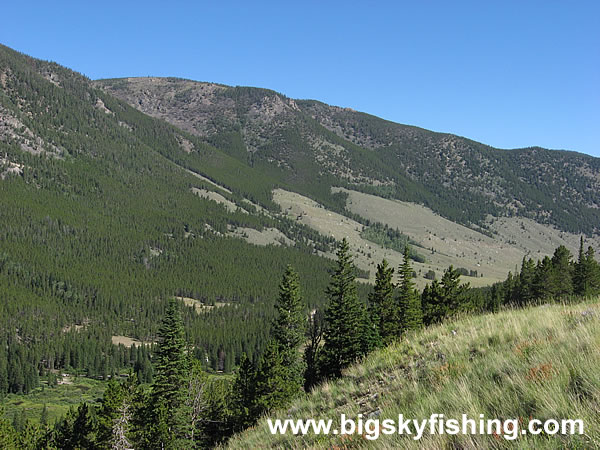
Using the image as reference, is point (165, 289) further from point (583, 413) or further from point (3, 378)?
point (583, 413)

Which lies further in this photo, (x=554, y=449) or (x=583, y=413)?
(x=583, y=413)

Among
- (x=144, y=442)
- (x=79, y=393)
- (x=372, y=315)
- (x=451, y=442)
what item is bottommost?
(x=79, y=393)

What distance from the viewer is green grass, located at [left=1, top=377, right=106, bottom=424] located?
87938mm

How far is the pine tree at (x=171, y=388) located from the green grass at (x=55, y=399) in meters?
62.2

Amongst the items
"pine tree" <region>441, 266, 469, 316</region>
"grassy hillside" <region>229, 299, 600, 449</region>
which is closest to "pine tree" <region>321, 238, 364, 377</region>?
"pine tree" <region>441, 266, 469, 316</region>

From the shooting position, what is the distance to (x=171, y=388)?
116 ft

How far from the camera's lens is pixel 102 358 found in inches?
4855

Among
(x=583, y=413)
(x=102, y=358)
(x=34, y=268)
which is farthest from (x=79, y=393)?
(x=583, y=413)

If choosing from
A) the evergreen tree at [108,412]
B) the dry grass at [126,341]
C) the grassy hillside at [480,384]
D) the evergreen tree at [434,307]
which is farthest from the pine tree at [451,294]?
the dry grass at [126,341]

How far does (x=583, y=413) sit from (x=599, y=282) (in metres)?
74.8

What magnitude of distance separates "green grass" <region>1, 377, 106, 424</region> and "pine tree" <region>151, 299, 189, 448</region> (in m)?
62.2

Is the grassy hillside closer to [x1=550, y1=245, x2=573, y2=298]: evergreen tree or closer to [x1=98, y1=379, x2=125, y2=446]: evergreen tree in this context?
[x1=98, y1=379, x2=125, y2=446]: evergreen tree

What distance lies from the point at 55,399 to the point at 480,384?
379ft

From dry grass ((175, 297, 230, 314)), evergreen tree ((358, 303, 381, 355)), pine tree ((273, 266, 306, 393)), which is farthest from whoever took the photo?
dry grass ((175, 297, 230, 314))
